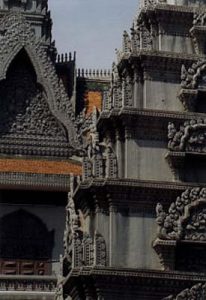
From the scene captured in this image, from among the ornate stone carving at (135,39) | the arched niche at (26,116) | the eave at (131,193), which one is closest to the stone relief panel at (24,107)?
the arched niche at (26,116)

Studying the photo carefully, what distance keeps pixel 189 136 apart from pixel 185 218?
162 cm

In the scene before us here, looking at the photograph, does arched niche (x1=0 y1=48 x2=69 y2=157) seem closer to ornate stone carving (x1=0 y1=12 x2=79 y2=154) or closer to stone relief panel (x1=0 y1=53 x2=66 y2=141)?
stone relief panel (x1=0 y1=53 x2=66 y2=141)

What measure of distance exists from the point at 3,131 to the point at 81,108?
3.47 metres

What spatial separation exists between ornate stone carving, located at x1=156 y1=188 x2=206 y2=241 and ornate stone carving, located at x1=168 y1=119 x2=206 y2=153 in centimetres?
84

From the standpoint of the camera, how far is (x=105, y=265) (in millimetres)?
20141

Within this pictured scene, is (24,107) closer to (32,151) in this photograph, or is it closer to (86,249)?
(32,151)

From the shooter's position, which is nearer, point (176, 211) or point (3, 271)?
point (176, 211)

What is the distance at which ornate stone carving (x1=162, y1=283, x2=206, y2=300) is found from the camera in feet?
66.0

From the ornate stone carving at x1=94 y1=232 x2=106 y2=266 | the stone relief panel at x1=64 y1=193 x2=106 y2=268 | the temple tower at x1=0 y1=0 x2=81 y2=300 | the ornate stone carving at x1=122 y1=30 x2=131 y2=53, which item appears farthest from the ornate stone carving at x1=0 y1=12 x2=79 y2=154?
the ornate stone carving at x1=94 y1=232 x2=106 y2=266

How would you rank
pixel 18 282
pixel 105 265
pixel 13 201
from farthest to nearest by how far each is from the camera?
pixel 13 201 → pixel 18 282 → pixel 105 265

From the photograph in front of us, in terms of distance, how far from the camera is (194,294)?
20.2 m

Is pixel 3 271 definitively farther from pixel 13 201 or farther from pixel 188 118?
pixel 188 118

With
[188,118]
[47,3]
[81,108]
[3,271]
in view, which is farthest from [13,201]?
[188,118]

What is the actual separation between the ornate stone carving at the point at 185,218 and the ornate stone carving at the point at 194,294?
2.89 feet
